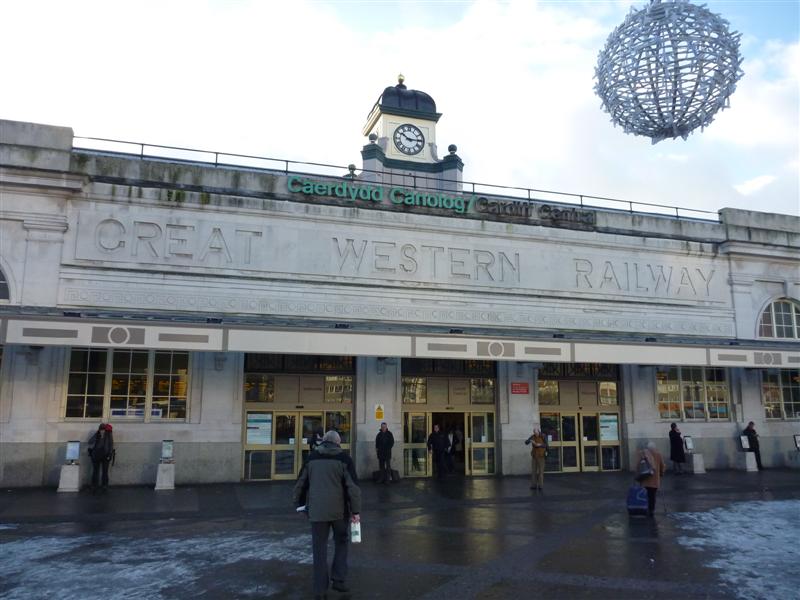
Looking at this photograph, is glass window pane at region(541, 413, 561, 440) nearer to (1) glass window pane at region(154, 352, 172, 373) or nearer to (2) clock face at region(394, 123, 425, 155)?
(1) glass window pane at region(154, 352, 172, 373)

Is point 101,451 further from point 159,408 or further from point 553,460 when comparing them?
point 553,460

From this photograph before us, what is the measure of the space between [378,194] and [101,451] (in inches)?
411

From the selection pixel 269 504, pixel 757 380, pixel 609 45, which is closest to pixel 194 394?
pixel 269 504

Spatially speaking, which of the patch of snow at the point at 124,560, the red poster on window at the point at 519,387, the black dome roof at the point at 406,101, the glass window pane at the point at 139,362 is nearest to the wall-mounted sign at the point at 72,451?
the glass window pane at the point at 139,362

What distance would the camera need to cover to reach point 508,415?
65.4 ft

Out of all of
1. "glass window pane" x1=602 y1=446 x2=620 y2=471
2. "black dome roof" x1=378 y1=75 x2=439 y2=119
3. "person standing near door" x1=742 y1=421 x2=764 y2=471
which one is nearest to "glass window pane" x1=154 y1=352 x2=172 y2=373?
"glass window pane" x1=602 y1=446 x2=620 y2=471

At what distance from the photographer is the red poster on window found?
20062 millimetres

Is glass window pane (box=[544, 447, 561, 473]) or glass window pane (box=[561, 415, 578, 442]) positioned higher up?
glass window pane (box=[561, 415, 578, 442])

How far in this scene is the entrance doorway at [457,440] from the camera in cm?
1933

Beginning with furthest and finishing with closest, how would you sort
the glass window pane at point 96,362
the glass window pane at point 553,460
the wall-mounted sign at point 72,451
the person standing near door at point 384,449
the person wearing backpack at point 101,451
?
the glass window pane at point 553,460 → the person standing near door at point 384,449 → the glass window pane at point 96,362 → the person wearing backpack at point 101,451 → the wall-mounted sign at point 72,451

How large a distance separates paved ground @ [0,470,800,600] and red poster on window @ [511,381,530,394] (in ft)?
14.9

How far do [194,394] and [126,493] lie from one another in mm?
3087

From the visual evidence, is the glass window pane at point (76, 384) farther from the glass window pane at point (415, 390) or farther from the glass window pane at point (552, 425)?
the glass window pane at point (552, 425)

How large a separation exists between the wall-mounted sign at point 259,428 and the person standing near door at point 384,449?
3117 millimetres
